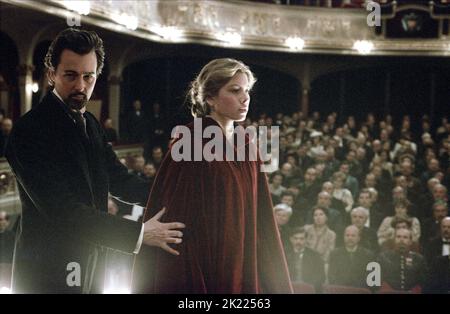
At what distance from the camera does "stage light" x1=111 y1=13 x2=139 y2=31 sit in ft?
35.1

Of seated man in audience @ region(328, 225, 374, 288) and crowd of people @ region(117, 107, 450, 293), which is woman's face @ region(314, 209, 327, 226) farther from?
seated man in audience @ region(328, 225, 374, 288)

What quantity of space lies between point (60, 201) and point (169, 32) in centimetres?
1135

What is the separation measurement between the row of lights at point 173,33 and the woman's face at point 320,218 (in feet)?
15.7

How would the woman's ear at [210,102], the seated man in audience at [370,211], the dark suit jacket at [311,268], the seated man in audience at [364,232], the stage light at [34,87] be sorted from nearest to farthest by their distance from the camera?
the woman's ear at [210,102] < the dark suit jacket at [311,268] < the seated man in audience at [364,232] < the seated man in audience at [370,211] < the stage light at [34,87]

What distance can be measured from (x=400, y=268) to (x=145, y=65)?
1069cm

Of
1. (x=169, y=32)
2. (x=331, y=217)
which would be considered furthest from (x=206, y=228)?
(x=169, y=32)

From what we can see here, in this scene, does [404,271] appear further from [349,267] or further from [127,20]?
[127,20]

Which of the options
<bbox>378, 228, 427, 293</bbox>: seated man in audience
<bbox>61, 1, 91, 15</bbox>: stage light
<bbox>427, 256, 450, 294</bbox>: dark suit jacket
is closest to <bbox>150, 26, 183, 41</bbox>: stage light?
<bbox>61, 1, 91, 15</bbox>: stage light

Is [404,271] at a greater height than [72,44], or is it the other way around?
[72,44]

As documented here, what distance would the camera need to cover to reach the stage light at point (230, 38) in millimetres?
13897

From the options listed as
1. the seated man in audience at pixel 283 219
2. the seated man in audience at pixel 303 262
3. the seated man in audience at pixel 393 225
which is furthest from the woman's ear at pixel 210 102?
the seated man in audience at pixel 393 225

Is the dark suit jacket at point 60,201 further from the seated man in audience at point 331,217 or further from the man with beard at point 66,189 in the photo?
the seated man in audience at point 331,217

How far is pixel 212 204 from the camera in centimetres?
216

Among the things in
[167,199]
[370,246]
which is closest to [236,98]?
[167,199]
